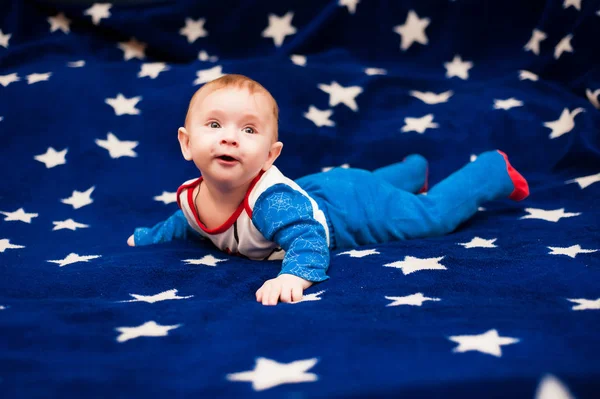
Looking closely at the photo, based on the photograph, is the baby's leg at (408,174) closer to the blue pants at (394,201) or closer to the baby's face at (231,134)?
the blue pants at (394,201)

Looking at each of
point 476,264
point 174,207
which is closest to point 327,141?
point 174,207

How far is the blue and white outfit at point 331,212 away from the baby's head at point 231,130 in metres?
0.08

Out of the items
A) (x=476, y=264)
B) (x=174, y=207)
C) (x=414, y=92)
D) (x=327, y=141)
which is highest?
(x=414, y=92)

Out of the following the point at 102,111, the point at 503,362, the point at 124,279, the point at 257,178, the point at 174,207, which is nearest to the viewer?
the point at 503,362

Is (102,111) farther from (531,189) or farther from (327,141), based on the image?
(531,189)

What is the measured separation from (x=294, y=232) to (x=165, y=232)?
0.42 meters

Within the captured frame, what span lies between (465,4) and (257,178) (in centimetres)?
119

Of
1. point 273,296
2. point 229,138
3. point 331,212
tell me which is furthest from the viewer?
point 331,212

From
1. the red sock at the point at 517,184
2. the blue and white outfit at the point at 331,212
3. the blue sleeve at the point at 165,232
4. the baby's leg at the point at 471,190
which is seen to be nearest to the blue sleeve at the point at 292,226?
the blue and white outfit at the point at 331,212

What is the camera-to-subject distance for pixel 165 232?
1531 mm

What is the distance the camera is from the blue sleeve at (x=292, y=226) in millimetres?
1209

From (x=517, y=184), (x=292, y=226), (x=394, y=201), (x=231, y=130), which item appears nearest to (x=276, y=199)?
(x=292, y=226)

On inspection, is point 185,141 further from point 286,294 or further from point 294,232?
point 286,294

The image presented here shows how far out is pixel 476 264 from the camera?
49.3 inches
